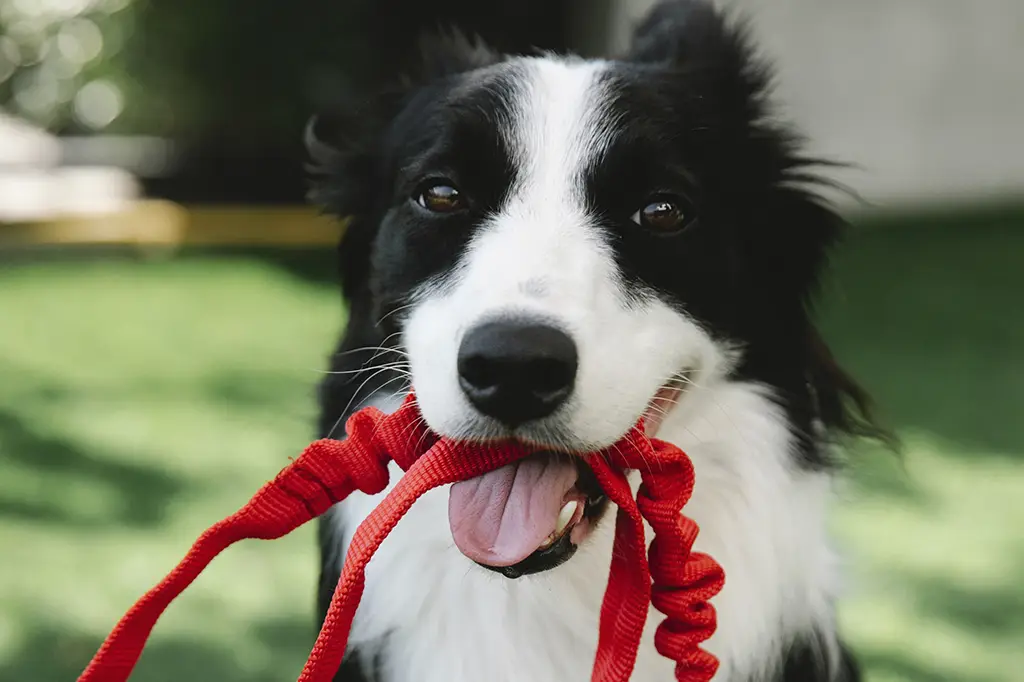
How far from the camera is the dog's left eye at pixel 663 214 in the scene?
2.20 meters

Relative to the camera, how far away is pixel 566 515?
189cm

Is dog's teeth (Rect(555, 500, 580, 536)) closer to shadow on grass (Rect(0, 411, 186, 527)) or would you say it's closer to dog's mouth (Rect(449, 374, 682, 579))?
dog's mouth (Rect(449, 374, 682, 579))

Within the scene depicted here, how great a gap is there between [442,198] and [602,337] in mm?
554

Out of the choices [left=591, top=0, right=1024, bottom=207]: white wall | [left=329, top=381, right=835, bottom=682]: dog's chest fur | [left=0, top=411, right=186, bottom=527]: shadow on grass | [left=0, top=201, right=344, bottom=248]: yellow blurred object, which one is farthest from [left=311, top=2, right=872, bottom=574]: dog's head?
[left=591, top=0, right=1024, bottom=207]: white wall

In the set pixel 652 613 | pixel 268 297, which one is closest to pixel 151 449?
pixel 268 297

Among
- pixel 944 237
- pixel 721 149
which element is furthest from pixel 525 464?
pixel 944 237

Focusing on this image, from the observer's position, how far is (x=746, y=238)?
2408 millimetres

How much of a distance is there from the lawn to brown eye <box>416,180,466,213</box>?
29.2 inches

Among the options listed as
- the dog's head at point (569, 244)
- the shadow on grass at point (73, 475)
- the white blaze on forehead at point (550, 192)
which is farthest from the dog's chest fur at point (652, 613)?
the shadow on grass at point (73, 475)

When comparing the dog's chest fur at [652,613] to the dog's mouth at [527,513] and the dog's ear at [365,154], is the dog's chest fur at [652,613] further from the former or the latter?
the dog's ear at [365,154]

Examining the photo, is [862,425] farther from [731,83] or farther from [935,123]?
[935,123]

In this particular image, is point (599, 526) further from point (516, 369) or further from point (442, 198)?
point (442, 198)

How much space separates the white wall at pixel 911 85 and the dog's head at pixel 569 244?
838 cm

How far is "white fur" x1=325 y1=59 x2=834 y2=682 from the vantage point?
1.98 metres
